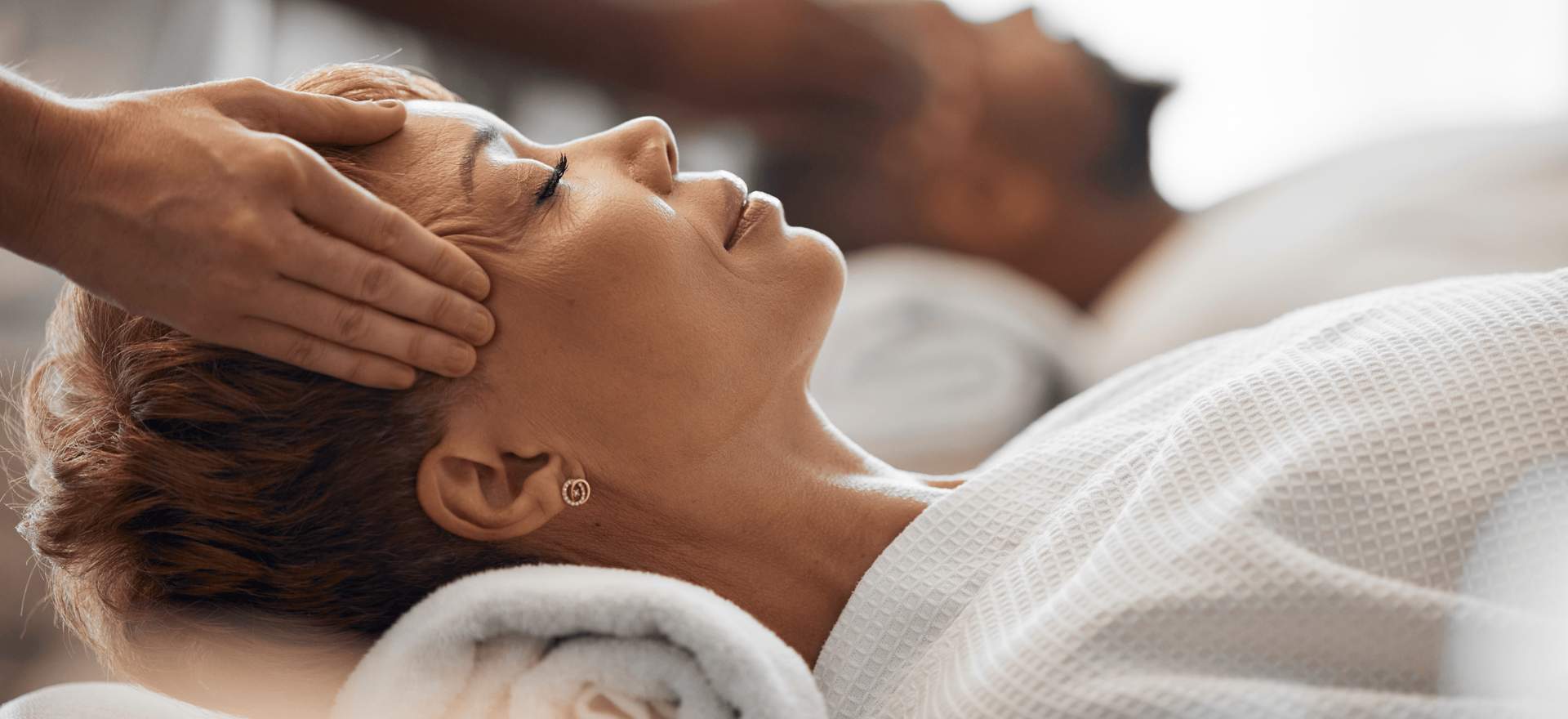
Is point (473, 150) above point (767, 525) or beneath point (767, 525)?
above

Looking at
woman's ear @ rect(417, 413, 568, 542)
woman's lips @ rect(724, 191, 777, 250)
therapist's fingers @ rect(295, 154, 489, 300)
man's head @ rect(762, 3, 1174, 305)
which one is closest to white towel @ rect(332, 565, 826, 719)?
woman's ear @ rect(417, 413, 568, 542)

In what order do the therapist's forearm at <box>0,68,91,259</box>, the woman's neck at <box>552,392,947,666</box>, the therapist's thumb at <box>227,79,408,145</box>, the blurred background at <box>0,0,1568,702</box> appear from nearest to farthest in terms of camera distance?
the therapist's forearm at <box>0,68,91,259</box> < the therapist's thumb at <box>227,79,408,145</box> < the woman's neck at <box>552,392,947,666</box> < the blurred background at <box>0,0,1568,702</box>

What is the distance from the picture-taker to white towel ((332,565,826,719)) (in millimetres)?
744

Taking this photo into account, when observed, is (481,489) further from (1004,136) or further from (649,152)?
(1004,136)

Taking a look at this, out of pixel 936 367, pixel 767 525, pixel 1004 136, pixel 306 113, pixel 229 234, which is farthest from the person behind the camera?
pixel 1004 136

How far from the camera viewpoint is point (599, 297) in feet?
2.94

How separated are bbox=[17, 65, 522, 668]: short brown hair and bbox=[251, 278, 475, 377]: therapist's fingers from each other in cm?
5

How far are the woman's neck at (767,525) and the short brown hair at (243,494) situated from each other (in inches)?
A: 4.4

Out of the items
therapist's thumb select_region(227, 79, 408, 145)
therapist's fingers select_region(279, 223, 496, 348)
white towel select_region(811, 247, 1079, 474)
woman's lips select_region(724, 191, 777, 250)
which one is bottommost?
white towel select_region(811, 247, 1079, 474)

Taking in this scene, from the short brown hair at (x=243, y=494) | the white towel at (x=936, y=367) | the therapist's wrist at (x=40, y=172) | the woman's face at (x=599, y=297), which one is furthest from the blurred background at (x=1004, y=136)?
the therapist's wrist at (x=40, y=172)

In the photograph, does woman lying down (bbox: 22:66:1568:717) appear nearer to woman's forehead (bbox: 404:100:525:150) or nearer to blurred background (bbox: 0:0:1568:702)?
woman's forehead (bbox: 404:100:525:150)

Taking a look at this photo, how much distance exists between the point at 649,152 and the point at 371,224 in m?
0.30

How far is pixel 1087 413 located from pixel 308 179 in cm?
87

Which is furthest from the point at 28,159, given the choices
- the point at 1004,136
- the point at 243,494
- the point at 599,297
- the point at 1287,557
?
the point at 1004,136
